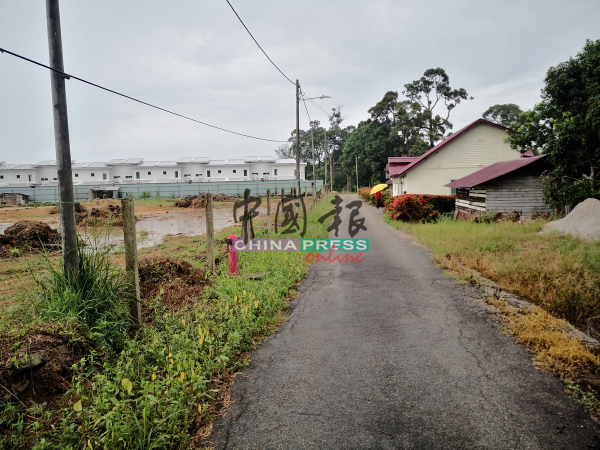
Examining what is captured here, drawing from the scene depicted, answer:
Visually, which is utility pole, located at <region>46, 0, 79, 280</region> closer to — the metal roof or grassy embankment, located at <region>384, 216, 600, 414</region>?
grassy embankment, located at <region>384, 216, 600, 414</region>

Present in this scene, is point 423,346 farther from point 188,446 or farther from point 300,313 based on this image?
point 188,446

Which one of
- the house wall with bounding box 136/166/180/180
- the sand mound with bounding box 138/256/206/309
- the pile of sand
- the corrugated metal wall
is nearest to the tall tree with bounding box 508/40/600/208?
the sand mound with bounding box 138/256/206/309

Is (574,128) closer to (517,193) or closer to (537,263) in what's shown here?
(517,193)

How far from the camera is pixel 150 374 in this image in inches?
Result: 138

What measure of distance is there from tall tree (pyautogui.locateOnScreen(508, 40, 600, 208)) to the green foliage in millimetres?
13845

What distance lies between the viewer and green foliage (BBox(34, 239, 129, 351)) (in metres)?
3.92

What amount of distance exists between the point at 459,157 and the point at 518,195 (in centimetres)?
1109

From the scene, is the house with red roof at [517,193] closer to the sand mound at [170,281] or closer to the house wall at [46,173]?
the sand mound at [170,281]

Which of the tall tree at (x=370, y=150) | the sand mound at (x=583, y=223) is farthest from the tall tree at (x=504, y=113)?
the sand mound at (x=583, y=223)

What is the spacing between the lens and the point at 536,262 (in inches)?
266

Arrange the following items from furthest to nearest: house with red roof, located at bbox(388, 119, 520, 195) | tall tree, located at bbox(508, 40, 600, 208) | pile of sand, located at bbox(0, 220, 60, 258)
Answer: house with red roof, located at bbox(388, 119, 520, 195) → tall tree, located at bbox(508, 40, 600, 208) → pile of sand, located at bbox(0, 220, 60, 258)

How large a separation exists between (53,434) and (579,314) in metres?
6.32

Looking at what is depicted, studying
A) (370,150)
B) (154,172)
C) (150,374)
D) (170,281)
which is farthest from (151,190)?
(150,374)

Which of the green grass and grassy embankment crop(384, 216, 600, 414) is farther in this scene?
the green grass
